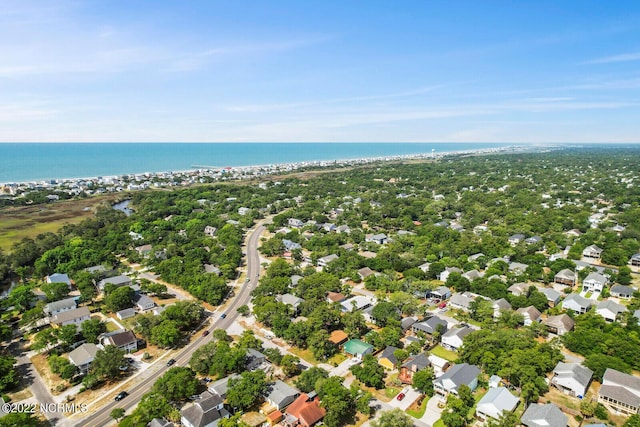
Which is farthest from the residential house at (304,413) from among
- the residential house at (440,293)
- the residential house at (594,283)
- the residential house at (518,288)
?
the residential house at (594,283)

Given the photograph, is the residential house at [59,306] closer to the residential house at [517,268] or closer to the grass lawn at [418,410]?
the grass lawn at [418,410]

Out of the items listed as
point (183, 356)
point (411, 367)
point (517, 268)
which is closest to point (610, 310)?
point (517, 268)

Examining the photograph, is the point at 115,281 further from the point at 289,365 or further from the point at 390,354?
the point at 390,354

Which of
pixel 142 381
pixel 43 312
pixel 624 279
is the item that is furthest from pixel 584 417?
pixel 43 312

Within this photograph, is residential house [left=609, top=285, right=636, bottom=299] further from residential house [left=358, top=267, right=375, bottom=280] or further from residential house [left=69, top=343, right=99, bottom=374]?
residential house [left=69, top=343, right=99, bottom=374]

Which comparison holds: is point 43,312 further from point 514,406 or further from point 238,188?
point 238,188
